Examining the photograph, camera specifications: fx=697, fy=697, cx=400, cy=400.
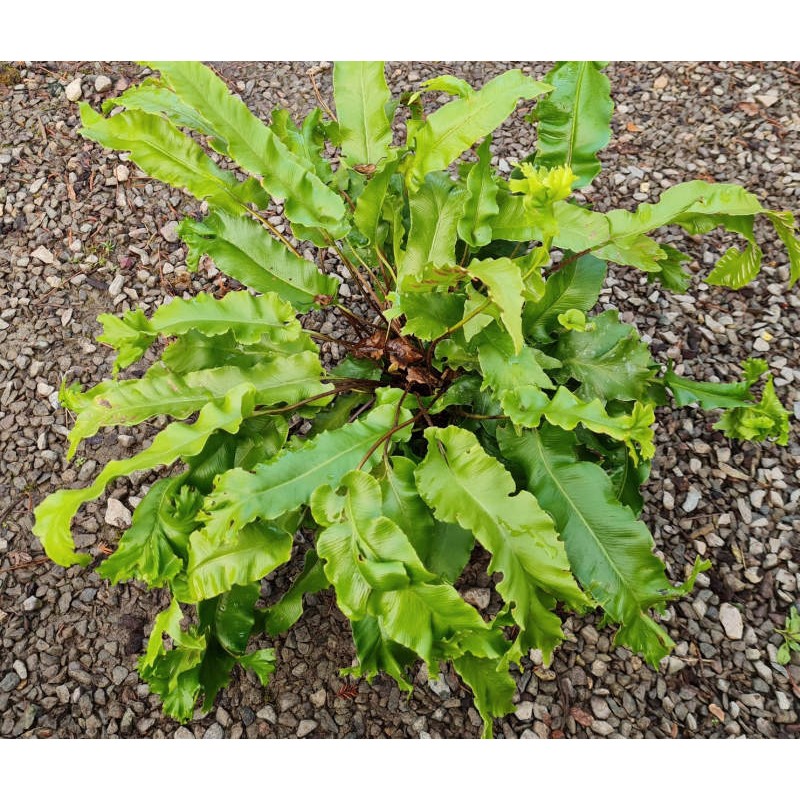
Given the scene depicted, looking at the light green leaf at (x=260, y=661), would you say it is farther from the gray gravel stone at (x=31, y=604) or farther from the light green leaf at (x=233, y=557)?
the gray gravel stone at (x=31, y=604)

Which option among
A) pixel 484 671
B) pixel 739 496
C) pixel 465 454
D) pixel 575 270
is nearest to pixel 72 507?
pixel 465 454

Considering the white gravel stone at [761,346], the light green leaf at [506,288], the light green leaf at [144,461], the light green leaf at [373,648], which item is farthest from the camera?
the white gravel stone at [761,346]

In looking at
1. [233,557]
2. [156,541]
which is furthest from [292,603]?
[156,541]

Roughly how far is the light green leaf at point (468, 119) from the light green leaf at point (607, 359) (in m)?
0.66

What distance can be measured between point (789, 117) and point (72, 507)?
3337 mm

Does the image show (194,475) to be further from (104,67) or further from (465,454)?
(104,67)

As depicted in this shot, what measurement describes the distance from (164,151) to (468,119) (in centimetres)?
91

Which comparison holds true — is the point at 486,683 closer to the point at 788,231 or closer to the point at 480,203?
the point at 480,203

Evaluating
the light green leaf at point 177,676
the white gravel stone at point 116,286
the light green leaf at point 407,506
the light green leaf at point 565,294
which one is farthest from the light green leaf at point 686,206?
the white gravel stone at point 116,286

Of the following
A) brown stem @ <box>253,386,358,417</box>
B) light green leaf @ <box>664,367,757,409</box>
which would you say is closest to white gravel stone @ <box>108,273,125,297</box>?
brown stem @ <box>253,386,358,417</box>

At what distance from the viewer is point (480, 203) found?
6.52ft

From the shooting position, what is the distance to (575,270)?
2.19m

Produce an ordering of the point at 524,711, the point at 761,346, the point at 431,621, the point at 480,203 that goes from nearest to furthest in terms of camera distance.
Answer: the point at 431,621 → the point at 480,203 → the point at 524,711 → the point at 761,346

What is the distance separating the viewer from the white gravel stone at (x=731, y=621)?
2283mm
